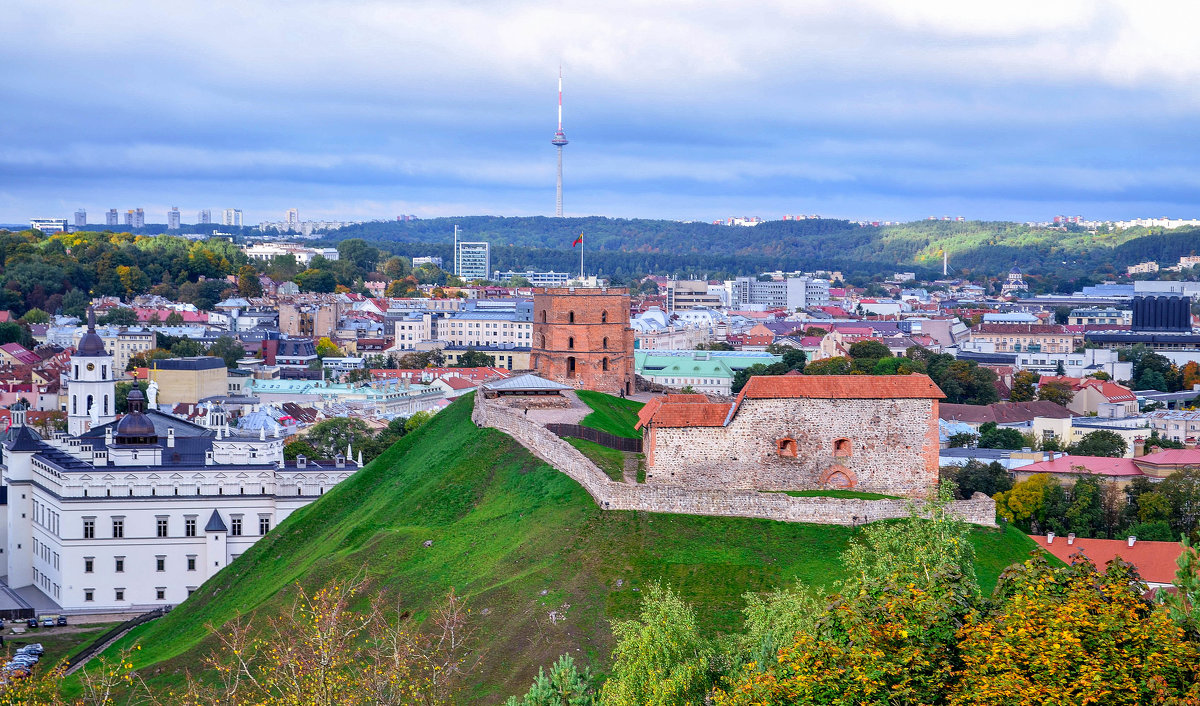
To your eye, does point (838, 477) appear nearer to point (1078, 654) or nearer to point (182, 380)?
point (1078, 654)

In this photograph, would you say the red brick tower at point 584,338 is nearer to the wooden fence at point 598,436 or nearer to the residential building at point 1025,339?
the wooden fence at point 598,436

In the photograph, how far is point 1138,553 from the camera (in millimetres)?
52469

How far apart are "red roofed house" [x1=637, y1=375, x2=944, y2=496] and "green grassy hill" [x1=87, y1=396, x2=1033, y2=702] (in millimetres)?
2141

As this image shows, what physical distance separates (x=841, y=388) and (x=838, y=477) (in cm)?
221

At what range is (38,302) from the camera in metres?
156

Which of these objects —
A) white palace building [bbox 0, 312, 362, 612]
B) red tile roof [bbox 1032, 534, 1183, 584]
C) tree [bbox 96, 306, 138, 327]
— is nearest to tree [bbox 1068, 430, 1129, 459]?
red tile roof [bbox 1032, 534, 1183, 584]

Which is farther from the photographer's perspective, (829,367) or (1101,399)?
(1101,399)

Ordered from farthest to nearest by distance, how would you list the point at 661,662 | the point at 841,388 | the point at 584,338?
the point at 584,338 → the point at 841,388 → the point at 661,662

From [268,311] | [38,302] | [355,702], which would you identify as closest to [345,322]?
[268,311]

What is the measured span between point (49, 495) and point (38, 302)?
10064 centimetres

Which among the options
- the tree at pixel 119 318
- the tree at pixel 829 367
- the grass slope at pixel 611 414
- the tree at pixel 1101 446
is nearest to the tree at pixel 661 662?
the grass slope at pixel 611 414

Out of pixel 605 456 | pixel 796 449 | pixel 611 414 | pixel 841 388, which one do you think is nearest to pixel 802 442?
pixel 796 449

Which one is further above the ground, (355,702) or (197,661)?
(355,702)

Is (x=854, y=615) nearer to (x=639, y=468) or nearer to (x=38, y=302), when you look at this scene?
(x=639, y=468)
